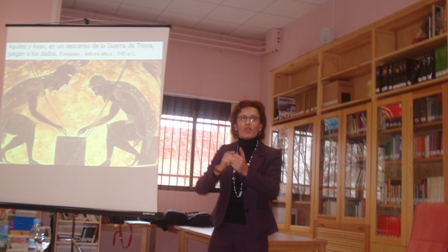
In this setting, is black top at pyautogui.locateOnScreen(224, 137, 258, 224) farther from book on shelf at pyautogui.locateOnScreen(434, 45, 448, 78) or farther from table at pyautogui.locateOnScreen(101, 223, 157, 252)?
table at pyautogui.locateOnScreen(101, 223, 157, 252)

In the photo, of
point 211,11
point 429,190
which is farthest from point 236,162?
point 211,11

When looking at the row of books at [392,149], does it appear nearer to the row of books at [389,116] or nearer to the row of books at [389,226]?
the row of books at [389,116]

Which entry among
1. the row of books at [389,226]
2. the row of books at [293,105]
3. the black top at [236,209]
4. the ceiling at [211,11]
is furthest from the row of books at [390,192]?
the ceiling at [211,11]

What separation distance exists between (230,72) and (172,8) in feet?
4.21

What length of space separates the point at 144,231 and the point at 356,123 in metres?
2.59

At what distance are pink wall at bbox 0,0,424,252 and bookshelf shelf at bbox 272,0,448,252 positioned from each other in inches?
18.4

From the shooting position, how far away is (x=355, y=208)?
14.0ft

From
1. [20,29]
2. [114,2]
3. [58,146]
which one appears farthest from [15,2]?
[114,2]

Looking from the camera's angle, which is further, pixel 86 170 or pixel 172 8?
pixel 172 8

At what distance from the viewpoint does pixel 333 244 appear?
4.41 meters

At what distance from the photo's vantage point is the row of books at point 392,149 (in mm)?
3852

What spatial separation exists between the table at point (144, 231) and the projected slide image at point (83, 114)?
256 cm

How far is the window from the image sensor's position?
6152 millimetres

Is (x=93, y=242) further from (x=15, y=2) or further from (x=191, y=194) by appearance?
(x=15, y=2)
